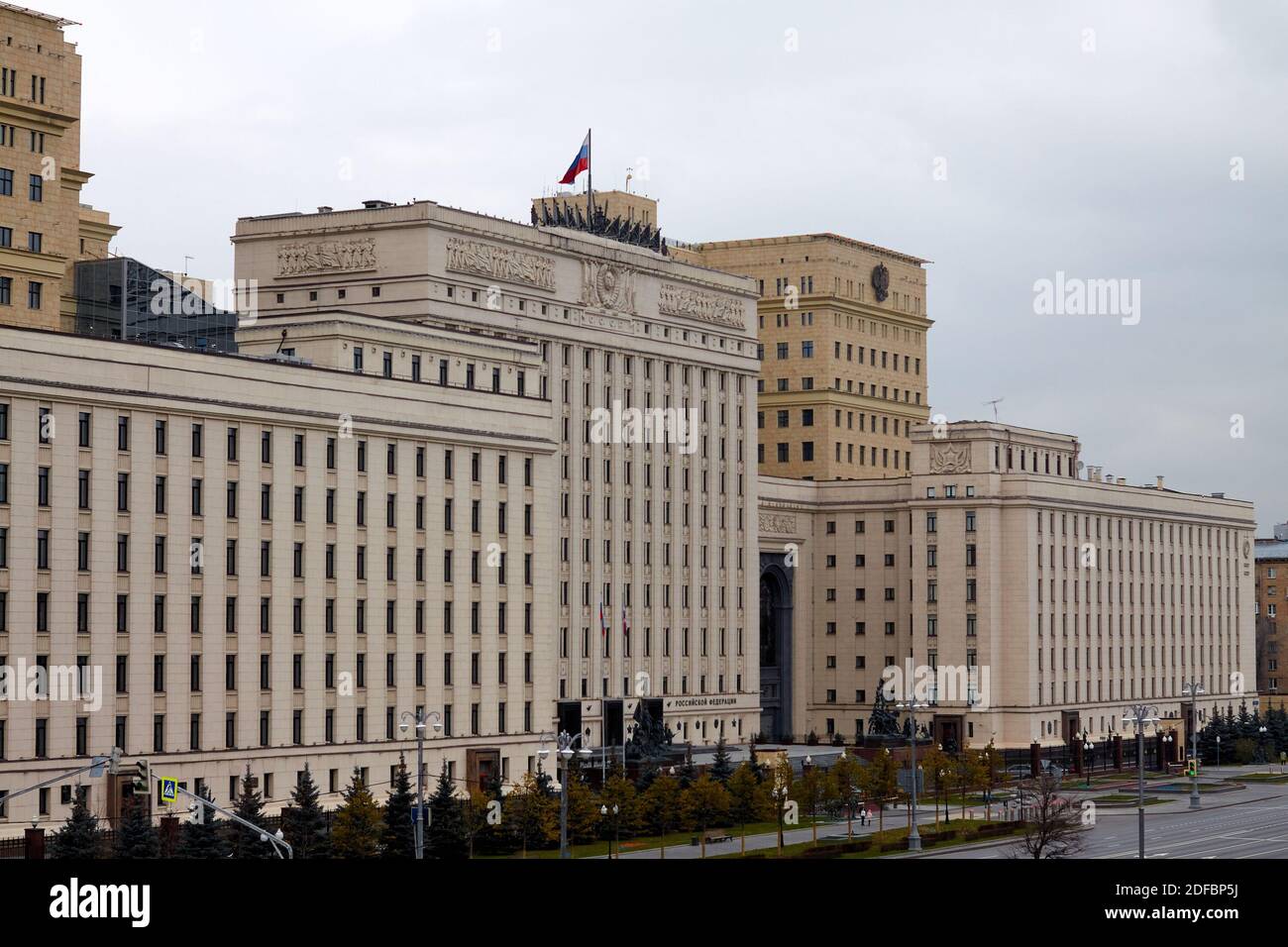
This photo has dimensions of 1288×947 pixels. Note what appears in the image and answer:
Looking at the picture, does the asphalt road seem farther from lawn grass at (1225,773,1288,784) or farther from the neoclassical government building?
the neoclassical government building

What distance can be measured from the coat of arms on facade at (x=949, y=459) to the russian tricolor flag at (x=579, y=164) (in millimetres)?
51257

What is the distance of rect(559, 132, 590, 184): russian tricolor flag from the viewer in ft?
459

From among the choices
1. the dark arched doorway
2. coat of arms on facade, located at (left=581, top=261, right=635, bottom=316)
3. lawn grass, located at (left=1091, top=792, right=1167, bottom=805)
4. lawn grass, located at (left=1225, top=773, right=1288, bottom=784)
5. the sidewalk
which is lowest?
lawn grass, located at (left=1225, top=773, right=1288, bottom=784)

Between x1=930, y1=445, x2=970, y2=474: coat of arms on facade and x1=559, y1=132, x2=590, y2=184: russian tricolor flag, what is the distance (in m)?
51.3

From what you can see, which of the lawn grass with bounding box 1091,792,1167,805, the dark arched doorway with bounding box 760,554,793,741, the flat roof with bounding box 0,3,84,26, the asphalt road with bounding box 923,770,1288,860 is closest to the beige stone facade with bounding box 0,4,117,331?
the flat roof with bounding box 0,3,84,26

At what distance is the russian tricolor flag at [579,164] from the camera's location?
459 feet

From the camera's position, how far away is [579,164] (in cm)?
14038

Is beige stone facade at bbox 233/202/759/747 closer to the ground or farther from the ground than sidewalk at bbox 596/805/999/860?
farther from the ground

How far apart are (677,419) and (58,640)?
71.6m

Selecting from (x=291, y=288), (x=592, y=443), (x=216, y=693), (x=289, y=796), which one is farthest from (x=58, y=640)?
(x=592, y=443)

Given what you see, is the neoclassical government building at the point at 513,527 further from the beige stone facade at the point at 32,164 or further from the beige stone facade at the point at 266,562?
the beige stone facade at the point at 32,164

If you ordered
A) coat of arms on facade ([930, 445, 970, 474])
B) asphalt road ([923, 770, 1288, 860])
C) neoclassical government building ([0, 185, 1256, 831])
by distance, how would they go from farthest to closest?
coat of arms on facade ([930, 445, 970, 474])
asphalt road ([923, 770, 1288, 860])
neoclassical government building ([0, 185, 1256, 831])
